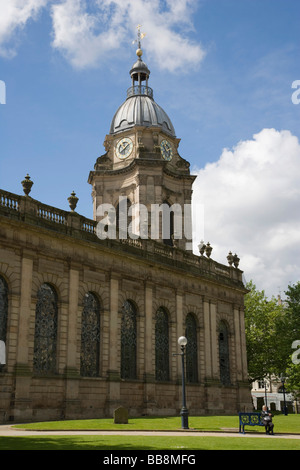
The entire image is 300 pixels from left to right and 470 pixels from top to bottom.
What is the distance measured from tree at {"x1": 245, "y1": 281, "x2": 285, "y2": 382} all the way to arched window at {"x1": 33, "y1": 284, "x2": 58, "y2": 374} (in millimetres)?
34920

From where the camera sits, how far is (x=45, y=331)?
30.9m

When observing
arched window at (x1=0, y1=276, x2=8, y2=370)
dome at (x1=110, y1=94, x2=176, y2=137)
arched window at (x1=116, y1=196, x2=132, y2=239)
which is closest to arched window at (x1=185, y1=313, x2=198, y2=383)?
arched window at (x1=116, y1=196, x2=132, y2=239)

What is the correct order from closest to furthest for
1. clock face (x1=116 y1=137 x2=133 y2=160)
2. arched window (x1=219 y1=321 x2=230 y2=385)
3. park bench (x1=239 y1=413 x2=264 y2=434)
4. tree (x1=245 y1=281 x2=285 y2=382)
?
park bench (x1=239 y1=413 x2=264 y2=434), arched window (x1=219 y1=321 x2=230 y2=385), clock face (x1=116 y1=137 x2=133 y2=160), tree (x1=245 y1=281 x2=285 y2=382)

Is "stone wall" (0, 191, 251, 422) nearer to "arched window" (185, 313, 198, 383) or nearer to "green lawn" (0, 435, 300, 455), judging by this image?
"arched window" (185, 313, 198, 383)

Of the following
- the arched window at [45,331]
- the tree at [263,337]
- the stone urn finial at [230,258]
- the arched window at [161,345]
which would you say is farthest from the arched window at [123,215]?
the tree at [263,337]

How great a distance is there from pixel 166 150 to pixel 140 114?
441cm

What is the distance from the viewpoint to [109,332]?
34.3 metres

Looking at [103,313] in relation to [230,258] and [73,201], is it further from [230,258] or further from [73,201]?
[230,258]

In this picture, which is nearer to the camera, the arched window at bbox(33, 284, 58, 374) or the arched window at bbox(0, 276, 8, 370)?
the arched window at bbox(0, 276, 8, 370)

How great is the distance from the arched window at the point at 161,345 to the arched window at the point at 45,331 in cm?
959

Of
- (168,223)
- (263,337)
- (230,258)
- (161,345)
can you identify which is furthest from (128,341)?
(263,337)

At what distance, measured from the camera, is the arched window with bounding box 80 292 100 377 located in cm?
3288

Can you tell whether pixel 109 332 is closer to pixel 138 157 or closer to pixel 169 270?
pixel 169 270
